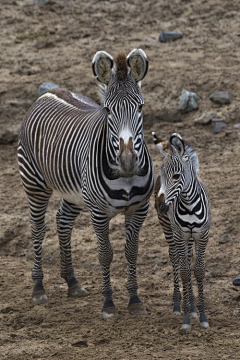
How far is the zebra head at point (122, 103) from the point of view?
21.3 feet

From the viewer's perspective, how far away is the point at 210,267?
8.35 metres

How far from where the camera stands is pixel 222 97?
38.5ft

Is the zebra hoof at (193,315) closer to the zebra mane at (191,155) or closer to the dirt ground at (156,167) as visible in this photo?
the dirt ground at (156,167)

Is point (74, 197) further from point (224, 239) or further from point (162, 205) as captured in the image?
point (224, 239)

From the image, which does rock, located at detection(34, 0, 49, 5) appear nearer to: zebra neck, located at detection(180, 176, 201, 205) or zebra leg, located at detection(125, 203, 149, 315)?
zebra leg, located at detection(125, 203, 149, 315)

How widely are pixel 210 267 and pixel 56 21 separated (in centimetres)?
796

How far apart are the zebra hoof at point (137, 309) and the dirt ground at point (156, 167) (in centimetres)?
7

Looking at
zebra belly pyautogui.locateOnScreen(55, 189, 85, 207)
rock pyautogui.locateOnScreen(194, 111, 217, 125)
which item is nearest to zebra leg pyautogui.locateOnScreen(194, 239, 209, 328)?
zebra belly pyautogui.locateOnScreen(55, 189, 85, 207)

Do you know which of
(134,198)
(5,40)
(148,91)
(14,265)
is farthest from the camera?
(5,40)

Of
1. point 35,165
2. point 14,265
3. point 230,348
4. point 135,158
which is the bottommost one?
point 14,265

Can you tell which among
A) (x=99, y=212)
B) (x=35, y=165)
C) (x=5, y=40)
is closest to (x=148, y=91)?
(x=5, y=40)

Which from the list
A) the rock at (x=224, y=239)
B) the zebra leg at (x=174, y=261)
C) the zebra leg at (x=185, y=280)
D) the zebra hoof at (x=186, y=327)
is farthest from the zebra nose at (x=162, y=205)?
the rock at (x=224, y=239)

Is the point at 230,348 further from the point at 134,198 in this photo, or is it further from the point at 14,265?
the point at 14,265

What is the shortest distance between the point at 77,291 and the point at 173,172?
260 centimetres
